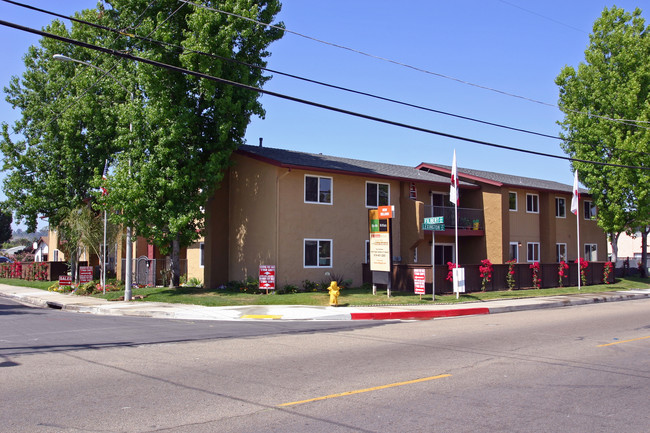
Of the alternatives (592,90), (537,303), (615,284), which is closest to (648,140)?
(592,90)

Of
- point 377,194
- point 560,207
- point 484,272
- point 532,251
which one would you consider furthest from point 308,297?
point 560,207

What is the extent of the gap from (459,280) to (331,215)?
22.2 ft

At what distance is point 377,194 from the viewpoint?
2797cm

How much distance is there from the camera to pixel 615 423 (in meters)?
Result: 6.03

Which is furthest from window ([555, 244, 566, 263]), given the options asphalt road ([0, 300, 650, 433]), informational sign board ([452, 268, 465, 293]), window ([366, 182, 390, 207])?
asphalt road ([0, 300, 650, 433])

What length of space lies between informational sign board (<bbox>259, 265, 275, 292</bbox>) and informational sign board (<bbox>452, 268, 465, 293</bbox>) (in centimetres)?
742

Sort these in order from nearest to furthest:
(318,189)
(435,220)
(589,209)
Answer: (435,220) → (318,189) → (589,209)

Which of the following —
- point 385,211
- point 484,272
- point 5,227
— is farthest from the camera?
point 5,227

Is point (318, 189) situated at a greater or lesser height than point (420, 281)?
greater

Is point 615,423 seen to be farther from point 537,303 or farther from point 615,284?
point 615,284

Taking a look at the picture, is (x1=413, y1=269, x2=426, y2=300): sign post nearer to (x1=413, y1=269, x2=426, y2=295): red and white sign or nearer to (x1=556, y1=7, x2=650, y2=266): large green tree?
(x1=413, y1=269, x2=426, y2=295): red and white sign

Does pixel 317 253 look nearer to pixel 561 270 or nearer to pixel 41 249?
pixel 561 270

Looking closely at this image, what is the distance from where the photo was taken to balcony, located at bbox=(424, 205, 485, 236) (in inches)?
1182

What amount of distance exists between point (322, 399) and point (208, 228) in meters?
21.1
